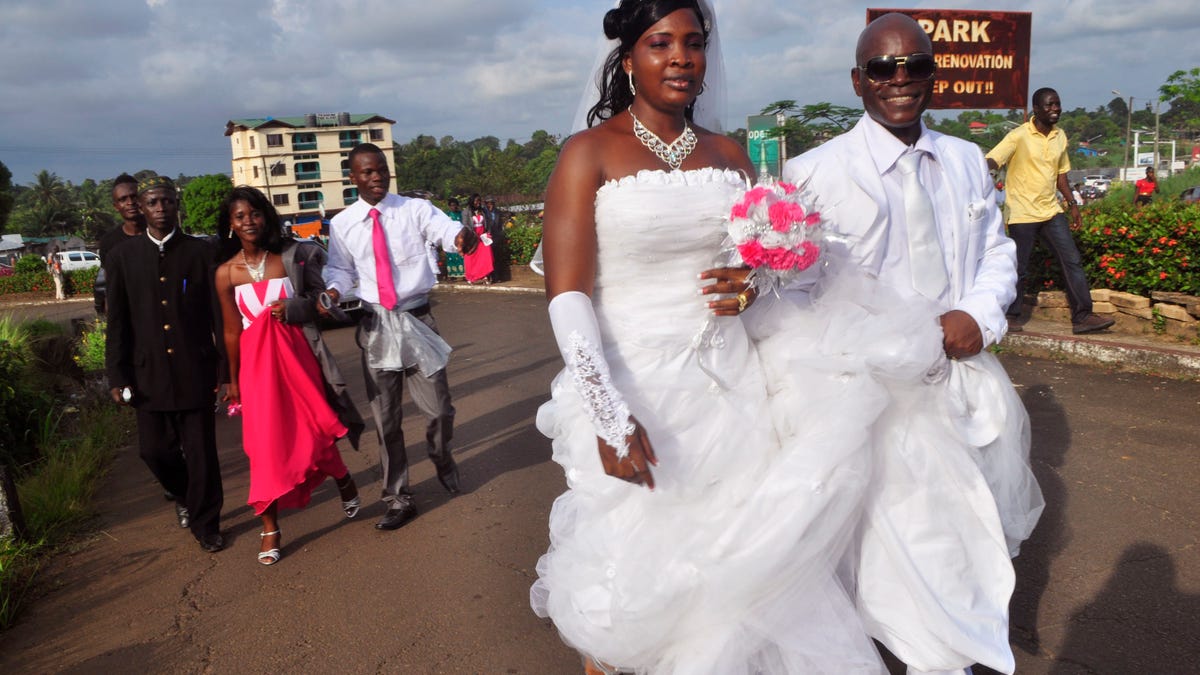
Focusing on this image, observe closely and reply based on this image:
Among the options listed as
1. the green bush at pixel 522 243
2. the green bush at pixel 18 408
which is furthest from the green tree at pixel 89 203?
the green bush at pixel 18 408

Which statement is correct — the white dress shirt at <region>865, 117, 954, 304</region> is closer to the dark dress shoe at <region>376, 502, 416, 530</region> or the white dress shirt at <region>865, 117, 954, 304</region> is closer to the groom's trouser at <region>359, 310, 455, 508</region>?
the groom's trouser at <region>359, 310, 455, 508</region>

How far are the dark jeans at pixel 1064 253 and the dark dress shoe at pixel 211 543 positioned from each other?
279 inches

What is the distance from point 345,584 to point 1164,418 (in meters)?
5.60

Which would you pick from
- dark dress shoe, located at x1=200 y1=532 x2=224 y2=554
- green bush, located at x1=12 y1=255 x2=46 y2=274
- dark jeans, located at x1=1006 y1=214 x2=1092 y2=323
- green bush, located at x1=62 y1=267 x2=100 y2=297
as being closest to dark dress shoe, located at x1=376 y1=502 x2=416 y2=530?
dark dress shoe, located at x1=200 y1=532 x2=224 y2=554

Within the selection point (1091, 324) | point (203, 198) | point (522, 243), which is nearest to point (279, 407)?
point (1091, 324)

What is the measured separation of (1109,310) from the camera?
8.98 m

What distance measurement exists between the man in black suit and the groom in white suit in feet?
13.3

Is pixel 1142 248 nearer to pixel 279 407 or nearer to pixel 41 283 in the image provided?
pixel 279 407

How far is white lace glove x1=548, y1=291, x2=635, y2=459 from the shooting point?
2570 mm

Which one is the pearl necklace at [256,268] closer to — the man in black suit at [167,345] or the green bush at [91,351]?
the man in black suit at [167,345]

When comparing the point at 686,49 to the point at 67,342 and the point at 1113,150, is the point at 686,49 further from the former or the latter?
the point at 1113,150

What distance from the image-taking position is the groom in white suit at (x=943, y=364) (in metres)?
2.67

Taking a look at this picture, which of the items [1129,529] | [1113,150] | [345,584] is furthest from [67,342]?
[1113,150]

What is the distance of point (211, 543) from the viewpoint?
5.51m
